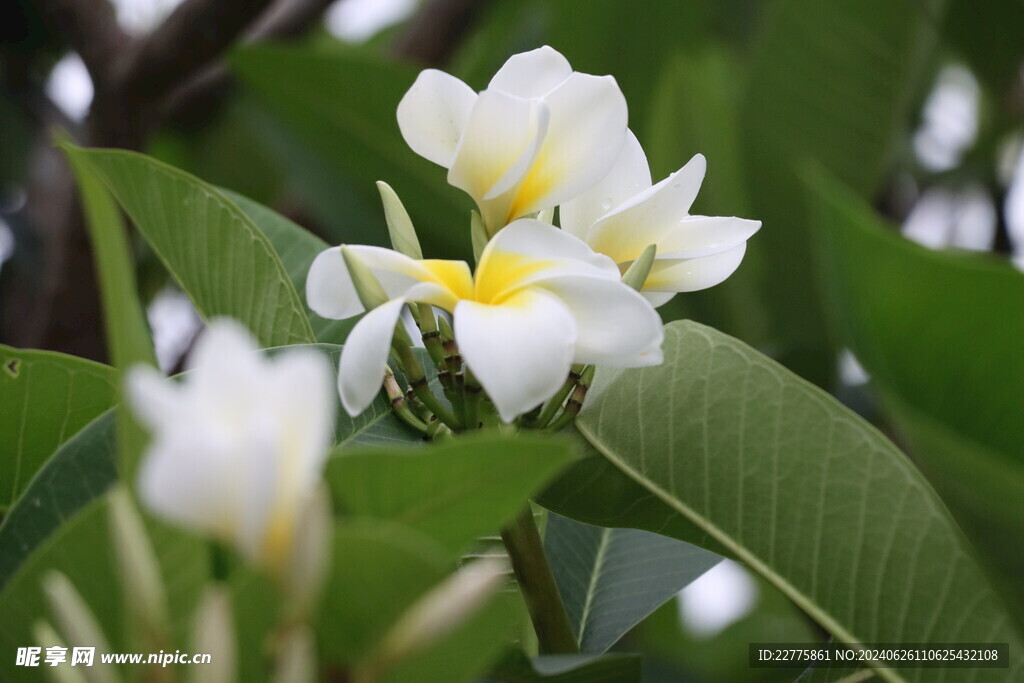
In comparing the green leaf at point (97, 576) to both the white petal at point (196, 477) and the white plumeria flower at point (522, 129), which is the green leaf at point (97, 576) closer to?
the white petal at point (196, 477)

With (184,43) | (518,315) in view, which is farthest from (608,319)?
(184,43)

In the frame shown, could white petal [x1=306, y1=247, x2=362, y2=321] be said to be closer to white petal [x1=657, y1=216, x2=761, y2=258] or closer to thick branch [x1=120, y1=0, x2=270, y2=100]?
white petal [x1=657, y1=216, x2=761, y2=258]

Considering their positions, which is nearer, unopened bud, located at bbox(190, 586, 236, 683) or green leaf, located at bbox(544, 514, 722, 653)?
unopened bud, located at bbox(190, 586, 236, 683)

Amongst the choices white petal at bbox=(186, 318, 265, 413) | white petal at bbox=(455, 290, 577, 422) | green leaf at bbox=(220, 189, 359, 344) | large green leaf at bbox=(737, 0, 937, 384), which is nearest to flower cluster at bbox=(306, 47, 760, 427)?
white petal at bbox=(455, 290, 577, 422)

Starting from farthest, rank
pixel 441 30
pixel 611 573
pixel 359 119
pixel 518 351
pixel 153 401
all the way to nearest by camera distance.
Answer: pixel 441 30, pixel 359 119, pixel 611 573, pixel 518 351, pixel 153 401

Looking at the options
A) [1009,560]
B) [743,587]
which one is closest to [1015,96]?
[743,587]

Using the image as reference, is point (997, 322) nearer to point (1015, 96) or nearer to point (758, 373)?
point (758, 373)

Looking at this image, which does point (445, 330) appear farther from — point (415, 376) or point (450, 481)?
point (450, 481)
